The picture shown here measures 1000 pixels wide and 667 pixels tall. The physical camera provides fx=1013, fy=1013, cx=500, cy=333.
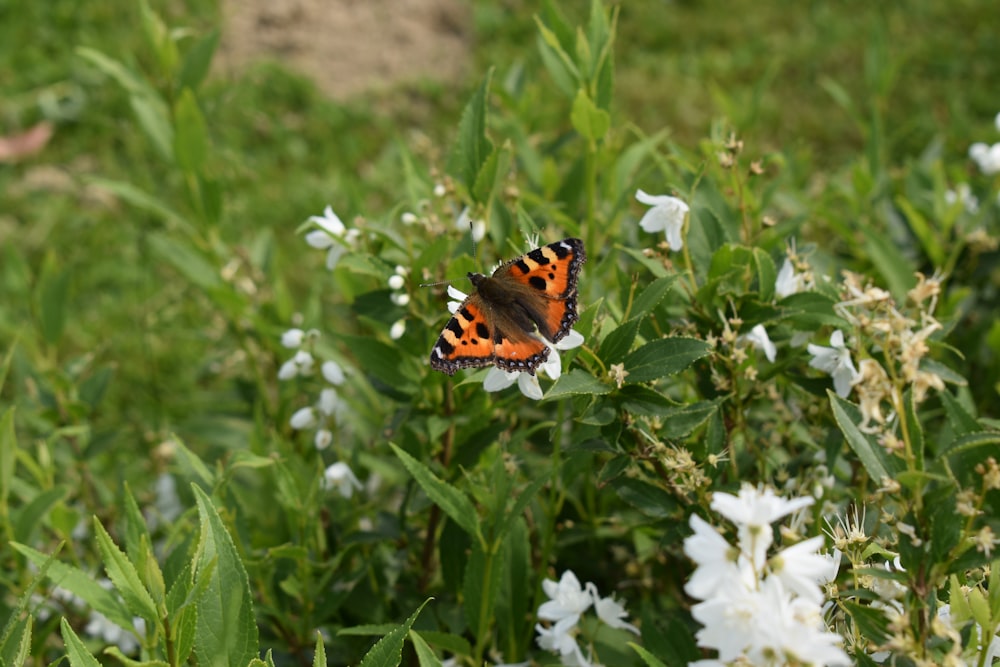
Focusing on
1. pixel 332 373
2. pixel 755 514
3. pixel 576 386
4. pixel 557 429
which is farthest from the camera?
pixel 332 373

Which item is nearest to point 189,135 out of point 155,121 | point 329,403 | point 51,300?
point 155,121

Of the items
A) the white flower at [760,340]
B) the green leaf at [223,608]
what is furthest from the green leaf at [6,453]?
the white flower at [760,340]

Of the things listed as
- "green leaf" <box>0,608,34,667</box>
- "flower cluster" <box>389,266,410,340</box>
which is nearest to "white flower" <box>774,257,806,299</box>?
"flower cluster" <box>389,266,410,340</box>

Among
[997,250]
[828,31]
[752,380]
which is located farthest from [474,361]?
[828,31]

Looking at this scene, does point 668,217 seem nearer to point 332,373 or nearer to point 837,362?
point 837,362

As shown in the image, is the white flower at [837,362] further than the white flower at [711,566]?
Yes

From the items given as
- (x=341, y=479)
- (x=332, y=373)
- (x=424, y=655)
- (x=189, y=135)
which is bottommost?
(x=341, y=479)

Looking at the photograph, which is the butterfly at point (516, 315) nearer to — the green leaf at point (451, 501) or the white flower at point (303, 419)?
the green leaf at point (451, 501)
